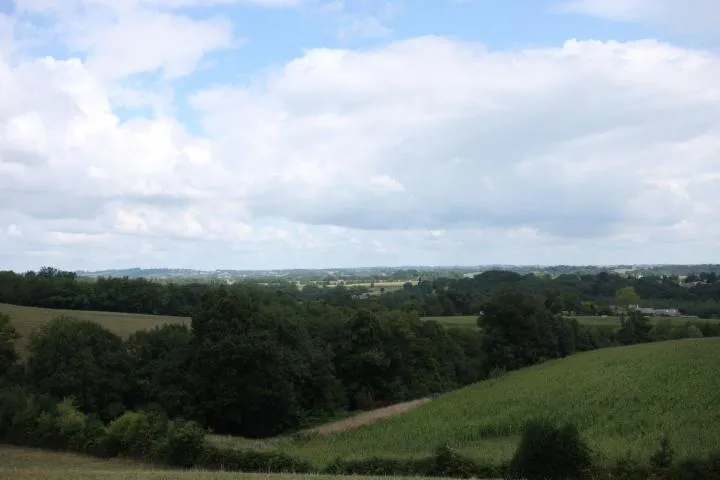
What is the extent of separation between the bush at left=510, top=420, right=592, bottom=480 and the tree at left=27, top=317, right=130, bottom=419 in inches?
1480

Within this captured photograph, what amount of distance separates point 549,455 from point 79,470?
14.9m

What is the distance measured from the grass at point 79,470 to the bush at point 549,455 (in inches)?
244

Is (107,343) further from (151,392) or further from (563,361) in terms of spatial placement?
(563,361)

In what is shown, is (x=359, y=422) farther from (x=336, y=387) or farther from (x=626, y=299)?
(x=626, y=299)

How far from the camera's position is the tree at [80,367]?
163 feet

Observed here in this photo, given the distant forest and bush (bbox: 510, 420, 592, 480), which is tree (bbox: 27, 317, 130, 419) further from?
bush (bbox: 510, 420, 592, 480)

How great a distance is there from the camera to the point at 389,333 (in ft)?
235

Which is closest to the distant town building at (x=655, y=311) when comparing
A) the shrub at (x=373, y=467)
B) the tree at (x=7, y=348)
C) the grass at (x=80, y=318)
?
the grass at (x=80, y=318)

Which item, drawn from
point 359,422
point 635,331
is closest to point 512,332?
point 635,331

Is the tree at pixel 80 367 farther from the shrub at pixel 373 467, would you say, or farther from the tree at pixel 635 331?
the tree at pixel 635 331

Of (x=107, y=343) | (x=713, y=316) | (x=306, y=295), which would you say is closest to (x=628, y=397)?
(x=107, y=343)

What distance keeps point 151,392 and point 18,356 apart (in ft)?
43.5

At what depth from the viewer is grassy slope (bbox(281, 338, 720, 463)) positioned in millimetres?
31016

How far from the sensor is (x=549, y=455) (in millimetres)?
20875
